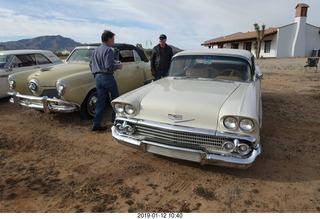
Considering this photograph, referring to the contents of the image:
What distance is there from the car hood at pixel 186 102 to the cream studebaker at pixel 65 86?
192cm

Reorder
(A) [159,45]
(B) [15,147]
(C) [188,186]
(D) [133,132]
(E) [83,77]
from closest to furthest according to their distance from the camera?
(C) [188,186] < (D) [133,132] < (B) [15,147] < (E) [83,77] < (A) [159,45]

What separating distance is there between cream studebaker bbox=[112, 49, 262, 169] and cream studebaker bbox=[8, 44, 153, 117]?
6.21ft

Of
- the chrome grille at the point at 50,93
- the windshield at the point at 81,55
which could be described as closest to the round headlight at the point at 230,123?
the chrome grille at the point at 50,93

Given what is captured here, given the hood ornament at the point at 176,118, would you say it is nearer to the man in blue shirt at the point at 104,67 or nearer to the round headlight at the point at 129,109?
the round headlight at the point at 129,109

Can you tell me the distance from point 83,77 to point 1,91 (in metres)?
3.59

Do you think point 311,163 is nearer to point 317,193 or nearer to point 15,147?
point 317,193

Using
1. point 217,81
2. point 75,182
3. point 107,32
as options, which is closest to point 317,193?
point 217,81

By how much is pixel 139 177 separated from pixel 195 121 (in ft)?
3.51

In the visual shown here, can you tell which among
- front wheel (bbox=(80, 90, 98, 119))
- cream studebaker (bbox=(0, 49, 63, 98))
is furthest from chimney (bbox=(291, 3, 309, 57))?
front wheel (bbox=(80, 90, 98, 119))

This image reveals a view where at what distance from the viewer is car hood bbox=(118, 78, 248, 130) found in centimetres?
288

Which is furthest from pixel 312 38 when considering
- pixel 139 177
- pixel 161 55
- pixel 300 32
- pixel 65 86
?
pixel 139 177

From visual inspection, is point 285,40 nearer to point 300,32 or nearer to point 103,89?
point 300,32

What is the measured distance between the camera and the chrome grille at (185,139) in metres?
2.88

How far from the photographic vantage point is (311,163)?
11.5ft
